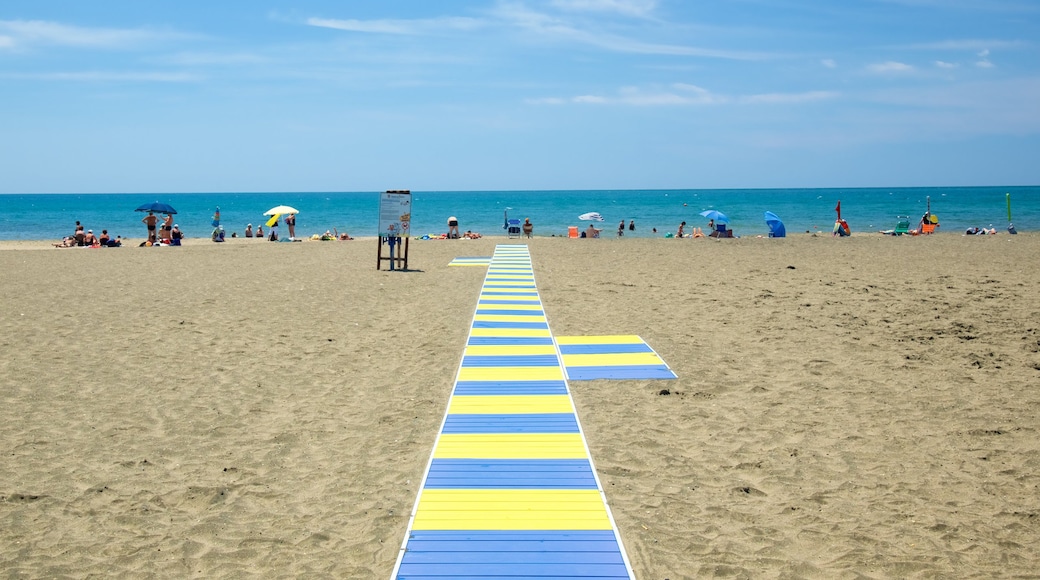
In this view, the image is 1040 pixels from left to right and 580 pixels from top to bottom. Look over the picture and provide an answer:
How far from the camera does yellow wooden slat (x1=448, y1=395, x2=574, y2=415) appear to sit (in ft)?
25.0

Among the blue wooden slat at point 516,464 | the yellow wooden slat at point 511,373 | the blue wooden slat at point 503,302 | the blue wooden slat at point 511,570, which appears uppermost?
the blue wooden slat at point 503,302

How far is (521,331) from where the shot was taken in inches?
457

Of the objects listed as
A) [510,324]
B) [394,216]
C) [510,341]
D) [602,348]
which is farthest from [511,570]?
[394,216]

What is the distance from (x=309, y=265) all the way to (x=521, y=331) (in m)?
11.5

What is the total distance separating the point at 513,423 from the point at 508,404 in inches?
24.6

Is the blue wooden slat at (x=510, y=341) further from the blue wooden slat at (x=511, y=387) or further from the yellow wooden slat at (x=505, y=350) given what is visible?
the blue wooden slat at (x=511, y=387)

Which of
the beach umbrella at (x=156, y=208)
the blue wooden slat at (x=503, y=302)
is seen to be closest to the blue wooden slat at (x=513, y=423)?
the blue wooden slat at (x=503, y=302)

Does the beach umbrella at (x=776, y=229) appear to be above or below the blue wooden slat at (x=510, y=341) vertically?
above

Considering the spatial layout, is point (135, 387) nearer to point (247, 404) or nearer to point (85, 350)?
point (247, 404)

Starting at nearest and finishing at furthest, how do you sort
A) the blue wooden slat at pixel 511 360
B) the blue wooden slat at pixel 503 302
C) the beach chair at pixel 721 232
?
the blue wooden slat at pixel 511 360 < the blue wooden slat at pixel 503 302 < the beach chair at pixel 721 232

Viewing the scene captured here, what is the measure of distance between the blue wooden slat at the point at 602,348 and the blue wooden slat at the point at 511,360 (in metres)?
0.43

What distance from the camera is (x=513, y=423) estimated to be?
23.7 feet

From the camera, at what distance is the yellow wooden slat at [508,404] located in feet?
25.0

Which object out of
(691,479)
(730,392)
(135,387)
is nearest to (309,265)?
(135,387)
